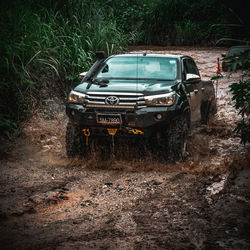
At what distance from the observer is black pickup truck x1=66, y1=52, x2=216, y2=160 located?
205 inches

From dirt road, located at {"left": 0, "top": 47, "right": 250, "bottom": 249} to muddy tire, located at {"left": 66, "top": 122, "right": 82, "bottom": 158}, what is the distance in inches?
6.1

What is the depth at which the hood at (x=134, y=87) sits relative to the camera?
5.37 meters

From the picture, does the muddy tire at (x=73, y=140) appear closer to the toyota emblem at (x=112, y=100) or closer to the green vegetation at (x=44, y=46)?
the toyota emblem at (x=112, y=100)

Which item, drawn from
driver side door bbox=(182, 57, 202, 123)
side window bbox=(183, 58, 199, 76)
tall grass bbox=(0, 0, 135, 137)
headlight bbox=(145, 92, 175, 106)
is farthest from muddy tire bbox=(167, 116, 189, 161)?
tall grass bbox=(0, 0, 135, 137)

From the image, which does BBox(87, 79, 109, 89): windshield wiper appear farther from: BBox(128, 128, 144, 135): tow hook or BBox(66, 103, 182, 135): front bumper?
BBox(128, 128, 144, 135): tow hook

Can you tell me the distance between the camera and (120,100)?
17.2 ft

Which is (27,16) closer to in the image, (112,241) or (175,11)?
(112,241)

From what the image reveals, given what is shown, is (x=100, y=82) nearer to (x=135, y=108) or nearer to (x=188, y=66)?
(x=135, y=108)

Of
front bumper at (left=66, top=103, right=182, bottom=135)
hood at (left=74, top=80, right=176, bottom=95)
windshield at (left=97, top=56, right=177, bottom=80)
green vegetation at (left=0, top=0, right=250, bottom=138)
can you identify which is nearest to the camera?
front bumper at (left=66, top=103, right=182, bottom=135)

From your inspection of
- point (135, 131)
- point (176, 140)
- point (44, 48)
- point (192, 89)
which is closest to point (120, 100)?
point (135, 131)

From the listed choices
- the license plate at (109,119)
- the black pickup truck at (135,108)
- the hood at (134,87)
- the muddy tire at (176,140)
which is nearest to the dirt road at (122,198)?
the muddy tire at (176,140)

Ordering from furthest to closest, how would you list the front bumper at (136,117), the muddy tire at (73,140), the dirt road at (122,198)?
the muddy tire at (73,140) → the front bumper at (136,117) → the dirt road at (122,198)

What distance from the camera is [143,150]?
19.3ft

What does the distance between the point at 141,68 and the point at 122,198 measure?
8.09ft
